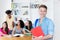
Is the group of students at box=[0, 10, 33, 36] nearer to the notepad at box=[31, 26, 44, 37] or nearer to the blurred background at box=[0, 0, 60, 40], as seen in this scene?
the notepad at box=[31, 26, 44, 37]

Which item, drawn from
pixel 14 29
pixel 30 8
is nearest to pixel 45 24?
pixel 14 29

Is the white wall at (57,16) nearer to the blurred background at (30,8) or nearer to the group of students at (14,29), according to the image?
the blurred background at (30,8)

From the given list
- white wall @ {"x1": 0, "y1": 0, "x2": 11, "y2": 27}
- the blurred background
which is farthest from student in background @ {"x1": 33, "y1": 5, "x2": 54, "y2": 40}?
white wall @ {"x1": 0, "y1": 0, "x2": 11, "y2": 27}

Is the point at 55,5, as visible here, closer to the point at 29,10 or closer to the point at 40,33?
the point at 29,10

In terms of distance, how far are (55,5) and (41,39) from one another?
3.66 ft

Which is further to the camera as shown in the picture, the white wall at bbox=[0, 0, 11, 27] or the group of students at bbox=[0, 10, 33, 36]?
the white wall at bbox=[0, 0, 11, 27]

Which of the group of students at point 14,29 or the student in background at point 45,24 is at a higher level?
the student in background at point 45,24

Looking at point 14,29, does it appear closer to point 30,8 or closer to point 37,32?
point 37,32

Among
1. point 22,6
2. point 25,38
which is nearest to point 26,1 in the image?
point 22,6

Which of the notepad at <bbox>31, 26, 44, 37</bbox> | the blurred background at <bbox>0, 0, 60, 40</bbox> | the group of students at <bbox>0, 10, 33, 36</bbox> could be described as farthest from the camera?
the blurred background at <bbox>0, 0, 60, 40</bbox>

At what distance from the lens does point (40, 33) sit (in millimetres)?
893

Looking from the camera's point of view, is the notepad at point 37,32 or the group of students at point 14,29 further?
the group of students at point 14,29

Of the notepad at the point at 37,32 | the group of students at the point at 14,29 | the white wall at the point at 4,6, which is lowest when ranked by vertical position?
the group of students at the point at 14,29

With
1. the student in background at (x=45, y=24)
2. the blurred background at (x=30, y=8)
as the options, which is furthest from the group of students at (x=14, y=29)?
the blurred background at (x=30, y=8)
